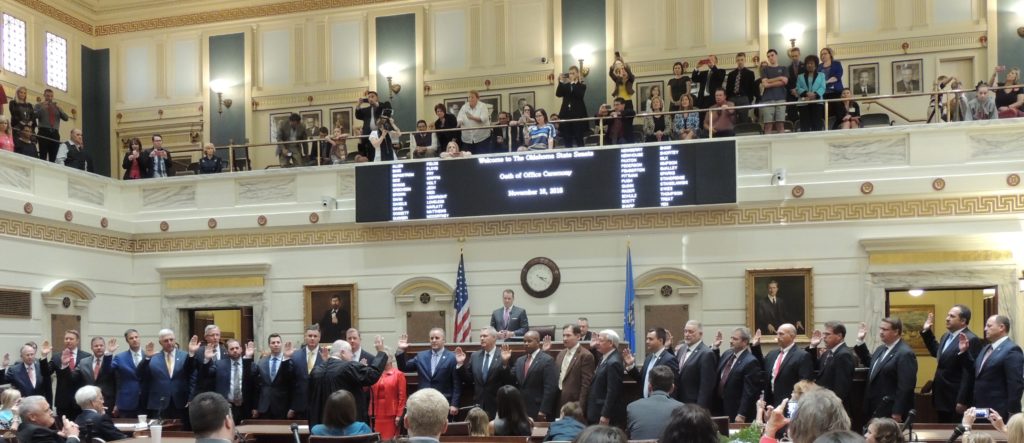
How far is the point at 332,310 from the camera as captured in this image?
51.2 feet

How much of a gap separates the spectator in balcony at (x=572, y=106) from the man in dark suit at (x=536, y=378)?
5246mm

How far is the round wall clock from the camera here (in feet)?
48.5

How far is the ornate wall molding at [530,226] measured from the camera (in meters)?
13.4

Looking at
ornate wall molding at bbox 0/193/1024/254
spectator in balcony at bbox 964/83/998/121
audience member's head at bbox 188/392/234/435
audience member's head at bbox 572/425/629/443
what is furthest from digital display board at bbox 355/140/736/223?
audience member's head at bbox 572/425/629/443

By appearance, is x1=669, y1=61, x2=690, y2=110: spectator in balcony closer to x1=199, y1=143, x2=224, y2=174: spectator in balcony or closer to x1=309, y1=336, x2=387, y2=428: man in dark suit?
x1=199, y1=143, x2=224, y2=174: spectator in balcony

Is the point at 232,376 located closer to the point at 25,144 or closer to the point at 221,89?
the point at 25,144

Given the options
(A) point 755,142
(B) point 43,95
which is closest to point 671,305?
(A) point 755,142

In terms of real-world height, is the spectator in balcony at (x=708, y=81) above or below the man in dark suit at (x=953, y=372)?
above

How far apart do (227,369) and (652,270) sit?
6.00 meters

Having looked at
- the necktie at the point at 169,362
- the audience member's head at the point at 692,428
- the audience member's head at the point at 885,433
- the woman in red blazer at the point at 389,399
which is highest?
the audience member's head at the point at 692,428

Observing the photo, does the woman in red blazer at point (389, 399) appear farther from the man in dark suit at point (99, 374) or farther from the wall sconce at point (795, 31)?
the wall sconce at point (795, 31)

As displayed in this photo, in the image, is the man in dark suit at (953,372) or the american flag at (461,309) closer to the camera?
the man in dark suit at (953,372)

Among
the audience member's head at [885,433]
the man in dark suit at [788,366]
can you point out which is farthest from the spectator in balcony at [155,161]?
the audience member's head at [885,433]

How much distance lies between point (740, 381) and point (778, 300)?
14.4 ft
